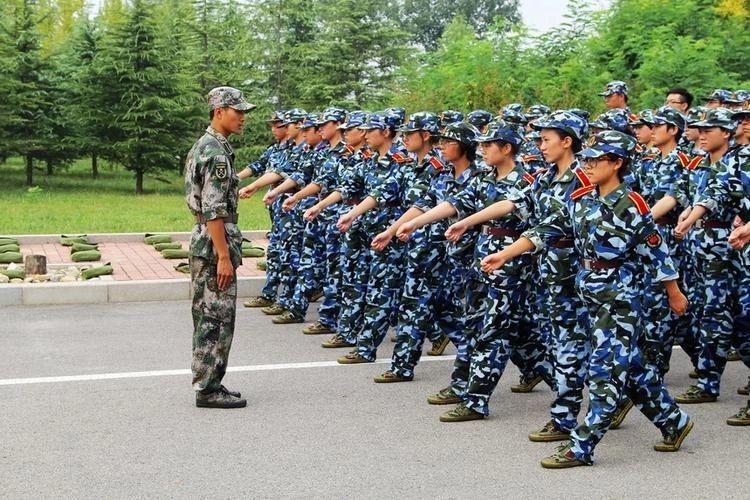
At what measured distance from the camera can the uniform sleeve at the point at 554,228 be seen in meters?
5.44

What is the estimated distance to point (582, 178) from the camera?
531 cm

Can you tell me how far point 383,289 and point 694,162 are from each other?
2.46m

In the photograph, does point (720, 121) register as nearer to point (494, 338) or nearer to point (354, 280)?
point (494, 338)

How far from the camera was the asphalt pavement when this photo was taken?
5012 millimetres

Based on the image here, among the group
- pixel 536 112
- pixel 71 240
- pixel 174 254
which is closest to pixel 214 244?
pixel 536 112

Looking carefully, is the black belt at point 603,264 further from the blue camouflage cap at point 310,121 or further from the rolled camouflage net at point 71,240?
the rolled camouflage net at point 71,240

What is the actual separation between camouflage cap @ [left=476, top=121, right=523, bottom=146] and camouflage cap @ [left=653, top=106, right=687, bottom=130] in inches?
76.6

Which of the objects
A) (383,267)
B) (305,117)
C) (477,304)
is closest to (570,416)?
(477,304)

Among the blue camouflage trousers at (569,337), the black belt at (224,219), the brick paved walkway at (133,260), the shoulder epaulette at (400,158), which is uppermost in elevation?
the shoulder epaulette at (400,158)

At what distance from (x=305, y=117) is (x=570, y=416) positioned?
5109 mm

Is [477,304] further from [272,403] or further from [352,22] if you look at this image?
[352,22]

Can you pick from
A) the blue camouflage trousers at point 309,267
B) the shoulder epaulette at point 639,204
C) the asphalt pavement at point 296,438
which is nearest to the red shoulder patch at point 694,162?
the asphalt pavement at point 296,438

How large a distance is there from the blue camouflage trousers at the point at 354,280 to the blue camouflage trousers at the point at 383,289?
1.57 ft

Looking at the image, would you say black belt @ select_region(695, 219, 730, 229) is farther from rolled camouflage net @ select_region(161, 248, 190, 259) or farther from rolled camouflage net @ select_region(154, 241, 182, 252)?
rolled camouflage net @ select_region(154, 241, 182, 252)
